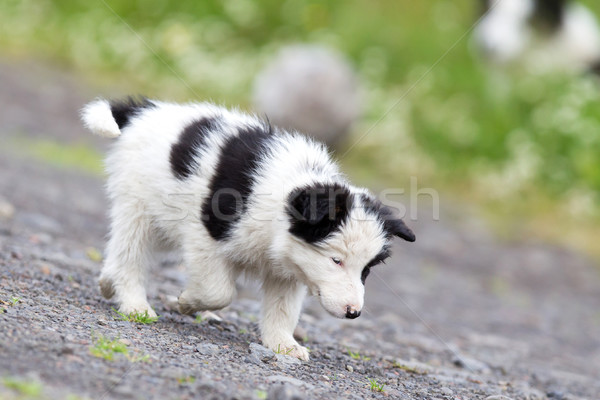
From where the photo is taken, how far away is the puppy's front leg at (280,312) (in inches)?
218

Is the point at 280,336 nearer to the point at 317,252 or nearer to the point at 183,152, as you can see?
the point at 317,252

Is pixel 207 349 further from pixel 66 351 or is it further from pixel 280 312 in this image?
pixel 66 351

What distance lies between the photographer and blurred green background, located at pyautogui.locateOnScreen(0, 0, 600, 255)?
48.5ft

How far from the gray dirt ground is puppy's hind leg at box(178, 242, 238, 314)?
261mm

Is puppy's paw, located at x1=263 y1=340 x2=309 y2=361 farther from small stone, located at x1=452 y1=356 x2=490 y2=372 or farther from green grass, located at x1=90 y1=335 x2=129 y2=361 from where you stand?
small stone, located at x1=452 y1=356 x2=490 y2=372

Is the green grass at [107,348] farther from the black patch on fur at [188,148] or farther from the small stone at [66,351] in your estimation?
the black patch on fur at [188,148]

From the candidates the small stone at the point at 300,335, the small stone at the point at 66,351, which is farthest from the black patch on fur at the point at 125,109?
the small stone at the point at 66,351

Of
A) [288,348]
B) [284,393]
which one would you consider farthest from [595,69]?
[284,393]

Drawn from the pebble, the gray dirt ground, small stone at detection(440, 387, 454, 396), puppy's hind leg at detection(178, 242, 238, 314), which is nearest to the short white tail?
puppy's hind leg at detection(178, 242, 238, 314)

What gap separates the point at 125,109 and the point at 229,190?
125cm

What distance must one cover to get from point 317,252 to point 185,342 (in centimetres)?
100

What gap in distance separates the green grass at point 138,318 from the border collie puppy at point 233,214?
0.10m

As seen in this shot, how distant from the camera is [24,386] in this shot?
347cm

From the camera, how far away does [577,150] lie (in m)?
14.8
